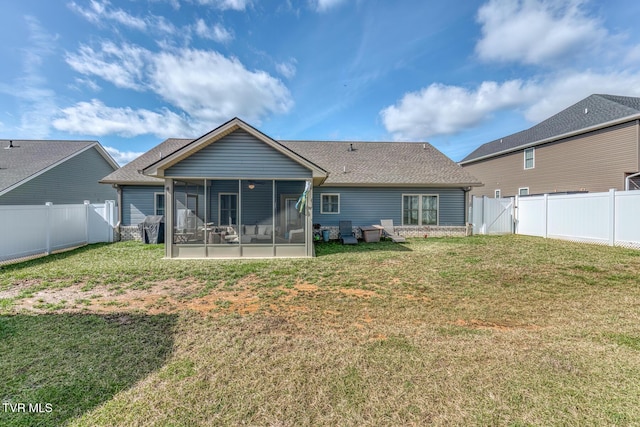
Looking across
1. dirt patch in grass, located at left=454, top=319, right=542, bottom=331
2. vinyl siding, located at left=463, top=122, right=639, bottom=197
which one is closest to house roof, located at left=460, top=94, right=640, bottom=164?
vinyl siding, located at left=463, top=122, right=639, bottom=197

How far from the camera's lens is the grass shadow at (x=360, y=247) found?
9750 millimetres

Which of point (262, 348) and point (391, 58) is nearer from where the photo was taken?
point (262, 348)

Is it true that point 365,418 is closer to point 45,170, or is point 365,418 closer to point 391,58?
point 391,58

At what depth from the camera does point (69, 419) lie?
2.08 meters

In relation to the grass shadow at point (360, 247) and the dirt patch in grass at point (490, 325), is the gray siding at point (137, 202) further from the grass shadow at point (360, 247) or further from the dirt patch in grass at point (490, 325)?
the dirt patch in grass at point (490, 325)

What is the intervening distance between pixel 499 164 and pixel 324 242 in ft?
55.5

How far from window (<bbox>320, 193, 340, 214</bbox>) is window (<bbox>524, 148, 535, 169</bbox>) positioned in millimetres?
14401

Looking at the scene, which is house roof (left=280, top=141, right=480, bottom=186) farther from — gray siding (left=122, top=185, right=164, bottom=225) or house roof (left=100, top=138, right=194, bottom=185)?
gray siding (left=122, top=185, right=164, bottom=225)

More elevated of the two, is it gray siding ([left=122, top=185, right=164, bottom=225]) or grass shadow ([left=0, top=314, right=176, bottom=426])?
gray siding ([left=122, top=185, right=164, bottom=225])

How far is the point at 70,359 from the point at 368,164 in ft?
43.6

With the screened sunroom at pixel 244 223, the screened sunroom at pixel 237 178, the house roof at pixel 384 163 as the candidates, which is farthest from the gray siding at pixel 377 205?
the screened sunroom at pixel 237 178

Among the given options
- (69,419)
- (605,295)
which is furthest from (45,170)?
(605,295)

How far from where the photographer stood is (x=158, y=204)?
40.5ft

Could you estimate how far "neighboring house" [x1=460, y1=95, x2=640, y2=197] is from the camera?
1275 cm
